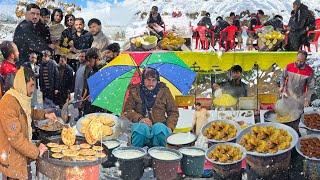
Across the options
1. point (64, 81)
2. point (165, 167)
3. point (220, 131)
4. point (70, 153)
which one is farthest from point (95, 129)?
point (220, 131)

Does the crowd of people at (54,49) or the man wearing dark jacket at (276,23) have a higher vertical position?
the man wearing dark jacket at (276,23)

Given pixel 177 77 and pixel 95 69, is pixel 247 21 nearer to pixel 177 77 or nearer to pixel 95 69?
pixel 177 77

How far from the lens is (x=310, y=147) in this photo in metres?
5.40

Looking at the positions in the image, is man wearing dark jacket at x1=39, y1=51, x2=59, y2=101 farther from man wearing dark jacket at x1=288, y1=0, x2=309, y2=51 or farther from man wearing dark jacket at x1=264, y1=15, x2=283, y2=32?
man wearing dark jacket at x1=288, y1=0, x2=309, y2=51

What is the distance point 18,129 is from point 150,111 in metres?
1.17

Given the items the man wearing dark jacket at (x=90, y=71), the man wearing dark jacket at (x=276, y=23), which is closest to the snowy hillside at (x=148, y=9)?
the man wearing dark jacket at (x=276, y=23)

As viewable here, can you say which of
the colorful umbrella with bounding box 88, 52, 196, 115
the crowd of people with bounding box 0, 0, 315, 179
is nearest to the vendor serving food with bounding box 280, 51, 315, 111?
the crowd of people with bounding box 0, 0, 315, 179

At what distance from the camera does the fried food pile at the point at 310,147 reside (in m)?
5.40

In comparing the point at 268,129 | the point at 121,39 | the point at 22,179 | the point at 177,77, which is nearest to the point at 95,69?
the point at 121,39

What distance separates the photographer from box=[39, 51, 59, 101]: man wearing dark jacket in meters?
5.38

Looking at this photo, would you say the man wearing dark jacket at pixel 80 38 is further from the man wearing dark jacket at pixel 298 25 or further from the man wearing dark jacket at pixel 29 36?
the man wearing dark jacket at pixel 298 25

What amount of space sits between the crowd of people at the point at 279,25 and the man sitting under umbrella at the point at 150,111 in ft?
1.90

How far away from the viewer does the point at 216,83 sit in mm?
5406

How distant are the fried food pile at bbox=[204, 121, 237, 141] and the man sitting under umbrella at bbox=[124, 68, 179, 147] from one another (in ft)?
0.97
